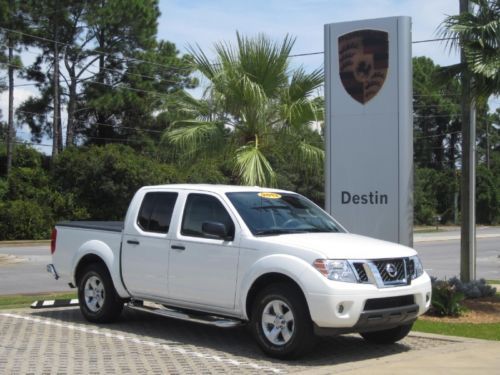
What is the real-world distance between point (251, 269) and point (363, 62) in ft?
17.1

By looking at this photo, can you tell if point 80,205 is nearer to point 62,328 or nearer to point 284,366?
point 62,328

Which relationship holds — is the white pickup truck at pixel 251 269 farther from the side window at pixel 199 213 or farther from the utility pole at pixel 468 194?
the utility pole at pixel 468 194

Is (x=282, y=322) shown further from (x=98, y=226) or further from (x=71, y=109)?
(x=71, y=109)

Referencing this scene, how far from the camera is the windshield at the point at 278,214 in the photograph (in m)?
8.38

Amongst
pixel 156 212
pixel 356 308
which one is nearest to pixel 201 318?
pixel 156 212

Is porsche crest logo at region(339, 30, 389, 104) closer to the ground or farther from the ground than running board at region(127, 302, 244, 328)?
farther from the ground

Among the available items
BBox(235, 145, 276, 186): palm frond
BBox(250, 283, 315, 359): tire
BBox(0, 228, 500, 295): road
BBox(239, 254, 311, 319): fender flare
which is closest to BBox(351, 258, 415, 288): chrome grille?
BBox(239, 254, 311, 319): fender flare

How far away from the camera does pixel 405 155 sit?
37.3 ft

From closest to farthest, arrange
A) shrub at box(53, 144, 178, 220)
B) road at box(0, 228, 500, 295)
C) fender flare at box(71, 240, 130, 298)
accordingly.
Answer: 1. fender flare at box(71, 240, 130, 298)
2. road at box(0, 228, 500, 295)
3. shrub at box(53, 144, 178, 220)

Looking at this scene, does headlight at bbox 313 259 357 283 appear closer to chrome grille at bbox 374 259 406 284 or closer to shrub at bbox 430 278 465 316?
chrome grille at bbox 374 259 406 284

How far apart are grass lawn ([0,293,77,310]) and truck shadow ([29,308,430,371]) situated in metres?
1.86

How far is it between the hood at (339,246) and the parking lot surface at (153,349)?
3.63ft

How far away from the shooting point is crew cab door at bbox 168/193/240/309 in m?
8.17

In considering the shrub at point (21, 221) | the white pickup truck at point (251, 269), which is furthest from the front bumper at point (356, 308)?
the shrub at point (21, 221)
